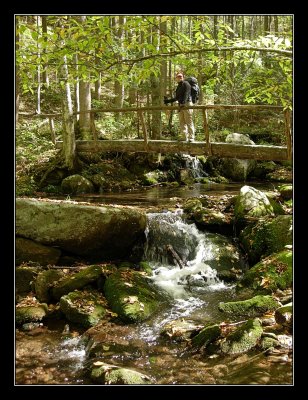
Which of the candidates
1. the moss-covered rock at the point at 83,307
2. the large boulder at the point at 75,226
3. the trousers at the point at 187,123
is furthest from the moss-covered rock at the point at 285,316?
the trousers at the point at 187,123

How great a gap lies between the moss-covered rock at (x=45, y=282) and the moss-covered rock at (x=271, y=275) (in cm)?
320

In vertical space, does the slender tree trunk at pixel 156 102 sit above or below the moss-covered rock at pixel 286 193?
above

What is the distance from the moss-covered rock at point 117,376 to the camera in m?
4.00

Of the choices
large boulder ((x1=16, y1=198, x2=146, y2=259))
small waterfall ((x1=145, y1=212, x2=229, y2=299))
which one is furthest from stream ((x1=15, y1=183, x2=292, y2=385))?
large boulder ((x1=16, y1=198, x2=146, y2=259))

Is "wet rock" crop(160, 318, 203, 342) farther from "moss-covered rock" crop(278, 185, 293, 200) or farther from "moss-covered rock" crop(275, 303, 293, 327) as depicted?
"moss-covered rock" crop(278, 185, 293, 200)

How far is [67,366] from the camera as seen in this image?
15.1ft

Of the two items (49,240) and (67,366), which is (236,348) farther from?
(49,240)

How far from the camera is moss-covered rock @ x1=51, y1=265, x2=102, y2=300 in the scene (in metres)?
6.29

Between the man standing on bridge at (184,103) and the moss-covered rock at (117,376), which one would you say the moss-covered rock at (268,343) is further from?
the man standing on bridge at (184,103)

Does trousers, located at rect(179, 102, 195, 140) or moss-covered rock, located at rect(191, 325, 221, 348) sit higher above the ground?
trousers, located at rect(179, 102, 195, 140)

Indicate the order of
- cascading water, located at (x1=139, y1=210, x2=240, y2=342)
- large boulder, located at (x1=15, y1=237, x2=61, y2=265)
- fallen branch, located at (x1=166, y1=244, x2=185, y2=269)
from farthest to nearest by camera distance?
fallen branch, located at (x1=166, y1=244, x2=185, y2=269) < large boulder, located at (x1=15, y1=237, x2=61, y2=265) < cascading water, located at (x1=139, y1=210, x2=240, y2=342)

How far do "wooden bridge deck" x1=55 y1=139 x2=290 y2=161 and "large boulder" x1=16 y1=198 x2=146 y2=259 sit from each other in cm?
462

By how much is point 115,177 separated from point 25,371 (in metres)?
9.96
